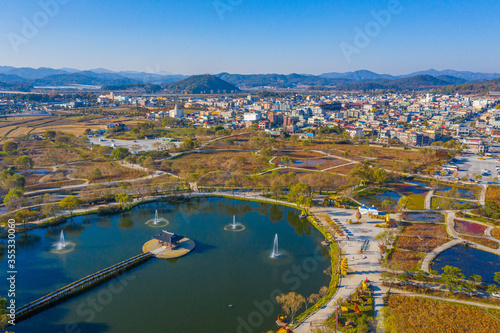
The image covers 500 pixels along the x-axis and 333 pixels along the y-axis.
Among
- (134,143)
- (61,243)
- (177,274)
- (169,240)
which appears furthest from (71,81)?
(177,274)

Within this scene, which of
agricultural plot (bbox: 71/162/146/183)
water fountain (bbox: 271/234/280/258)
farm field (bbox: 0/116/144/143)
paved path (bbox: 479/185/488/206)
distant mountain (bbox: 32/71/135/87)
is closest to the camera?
water fountain (bbox: 271/234/280/258)

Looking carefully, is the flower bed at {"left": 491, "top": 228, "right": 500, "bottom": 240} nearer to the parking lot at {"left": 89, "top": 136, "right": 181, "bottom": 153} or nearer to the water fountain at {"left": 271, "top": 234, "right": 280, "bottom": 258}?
the water fountain at {"left": 271, "top": 234, "right": 280, "bottom": 258}

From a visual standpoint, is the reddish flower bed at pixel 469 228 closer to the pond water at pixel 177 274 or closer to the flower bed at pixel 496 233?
the flower bed at pixel 496 233

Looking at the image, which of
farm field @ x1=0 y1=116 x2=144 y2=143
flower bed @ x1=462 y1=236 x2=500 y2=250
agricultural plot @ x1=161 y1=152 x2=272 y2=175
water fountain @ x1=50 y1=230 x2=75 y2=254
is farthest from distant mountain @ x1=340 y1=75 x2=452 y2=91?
water fountain @ x1=50 y1=230 x2=75 y2=254

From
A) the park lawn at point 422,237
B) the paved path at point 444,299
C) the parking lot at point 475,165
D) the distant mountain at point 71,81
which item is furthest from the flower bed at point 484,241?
the distant mountain at point 71,81

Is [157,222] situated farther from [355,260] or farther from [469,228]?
[469,228]

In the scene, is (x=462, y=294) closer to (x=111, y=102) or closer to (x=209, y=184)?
(x=209, y=184)

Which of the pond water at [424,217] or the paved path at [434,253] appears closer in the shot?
the paved path at [434,253]
